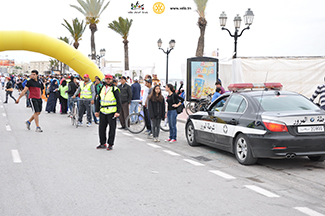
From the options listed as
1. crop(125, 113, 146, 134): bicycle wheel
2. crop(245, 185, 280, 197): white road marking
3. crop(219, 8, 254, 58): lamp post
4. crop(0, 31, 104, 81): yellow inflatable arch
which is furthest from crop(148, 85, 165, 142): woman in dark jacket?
crop(0, 31, 104, 81): yellow inflatable arch

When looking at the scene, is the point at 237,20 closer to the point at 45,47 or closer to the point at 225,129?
the point at 45,47

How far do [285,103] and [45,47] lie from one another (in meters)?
16.6

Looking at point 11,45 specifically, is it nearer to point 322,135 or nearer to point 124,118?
point 124,118

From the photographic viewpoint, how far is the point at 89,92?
15.4m

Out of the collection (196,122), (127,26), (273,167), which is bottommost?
(273,167)

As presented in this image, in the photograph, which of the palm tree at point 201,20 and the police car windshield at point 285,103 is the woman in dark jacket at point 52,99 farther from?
the palm tree at point 201,20

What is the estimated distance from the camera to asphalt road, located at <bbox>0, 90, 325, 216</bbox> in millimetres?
5238

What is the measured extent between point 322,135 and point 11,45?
17.8 m

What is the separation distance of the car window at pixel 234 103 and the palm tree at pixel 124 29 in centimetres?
4082

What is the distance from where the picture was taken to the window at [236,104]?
8.60m

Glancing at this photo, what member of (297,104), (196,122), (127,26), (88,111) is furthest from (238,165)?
(127,26)

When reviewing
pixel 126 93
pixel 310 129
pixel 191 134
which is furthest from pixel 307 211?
pixel 126 93

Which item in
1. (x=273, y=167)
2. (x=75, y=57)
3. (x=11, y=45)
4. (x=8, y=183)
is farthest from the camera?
(x=75, y=57)

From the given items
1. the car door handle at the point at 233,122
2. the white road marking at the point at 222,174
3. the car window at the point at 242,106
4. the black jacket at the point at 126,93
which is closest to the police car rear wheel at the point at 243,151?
the car door handle at the point at 233,122
